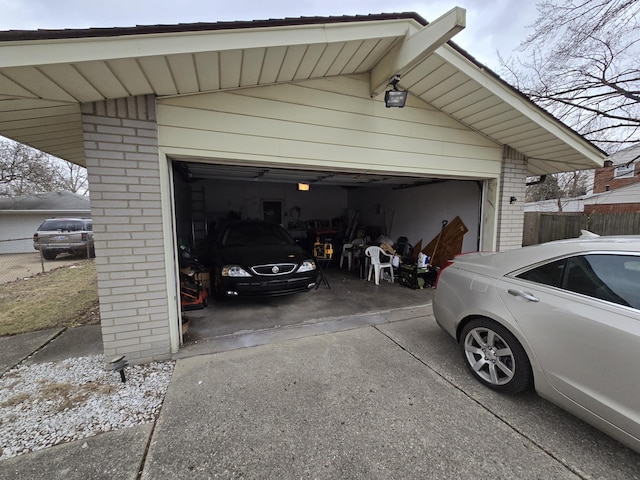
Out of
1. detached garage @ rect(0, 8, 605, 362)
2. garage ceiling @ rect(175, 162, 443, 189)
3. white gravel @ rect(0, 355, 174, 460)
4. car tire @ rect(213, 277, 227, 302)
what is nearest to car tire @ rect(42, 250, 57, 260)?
garage ceiling @ rect(175, 162, 443, 189)

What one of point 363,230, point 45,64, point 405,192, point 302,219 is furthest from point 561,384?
point 302,219

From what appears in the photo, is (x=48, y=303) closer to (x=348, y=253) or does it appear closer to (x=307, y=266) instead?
(x=307, y=266)

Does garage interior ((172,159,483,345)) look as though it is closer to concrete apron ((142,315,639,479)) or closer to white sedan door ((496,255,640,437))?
concrete apron ((142,315,639,479))

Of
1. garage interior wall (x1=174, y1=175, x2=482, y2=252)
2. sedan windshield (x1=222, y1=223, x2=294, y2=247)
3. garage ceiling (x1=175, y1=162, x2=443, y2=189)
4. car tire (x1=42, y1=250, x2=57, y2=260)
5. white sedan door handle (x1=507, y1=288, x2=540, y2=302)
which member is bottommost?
car tire (x1=42, y1=250, x2=57, y2=260)

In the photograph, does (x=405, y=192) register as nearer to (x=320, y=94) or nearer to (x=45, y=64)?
(x=320, y=94)

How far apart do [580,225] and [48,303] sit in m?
14.9

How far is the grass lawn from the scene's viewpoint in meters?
4.01

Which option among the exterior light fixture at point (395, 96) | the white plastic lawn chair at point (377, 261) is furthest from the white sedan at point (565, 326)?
the white plastic lawn chair at point (377, 261)

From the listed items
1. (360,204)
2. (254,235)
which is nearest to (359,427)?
(254,235)

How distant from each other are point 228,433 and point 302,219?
9.59 metres

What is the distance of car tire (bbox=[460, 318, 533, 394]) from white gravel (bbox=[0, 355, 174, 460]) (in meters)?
2.85

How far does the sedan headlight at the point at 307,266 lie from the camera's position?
4.59 metres

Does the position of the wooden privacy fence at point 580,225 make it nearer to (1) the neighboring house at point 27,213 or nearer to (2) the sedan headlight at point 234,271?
(2) the sedan headlight at point 234,271

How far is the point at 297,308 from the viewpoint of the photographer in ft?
14.9
